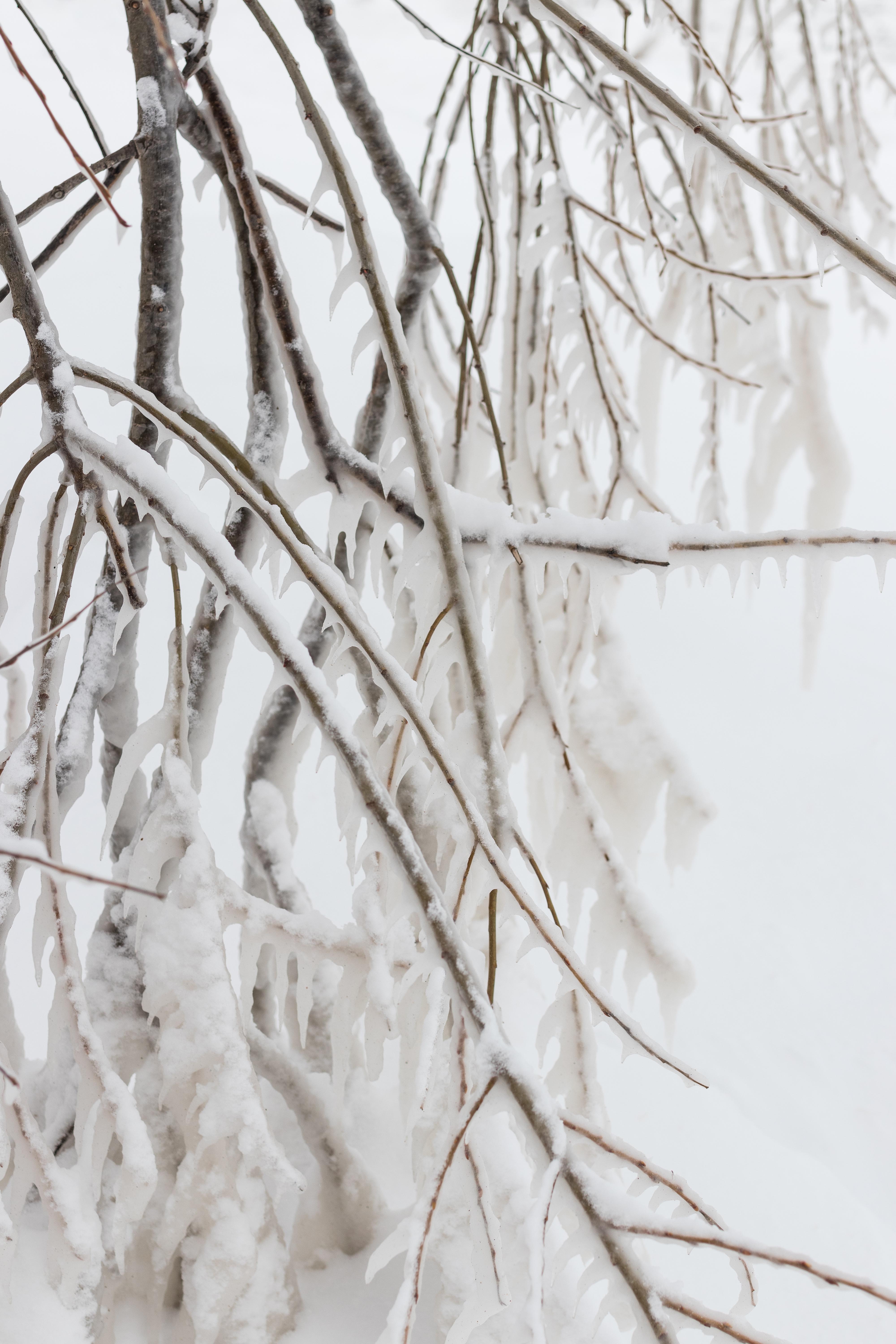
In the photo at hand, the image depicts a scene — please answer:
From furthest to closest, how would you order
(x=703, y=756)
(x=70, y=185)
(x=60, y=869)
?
(x=703, y=756) → (x=70, y=185) → (x=60, y=869)

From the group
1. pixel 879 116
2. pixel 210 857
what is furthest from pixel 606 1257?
pixel 879 116

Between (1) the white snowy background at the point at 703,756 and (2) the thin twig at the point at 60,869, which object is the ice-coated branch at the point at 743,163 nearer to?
(2) the thin twig at the point at 60,869

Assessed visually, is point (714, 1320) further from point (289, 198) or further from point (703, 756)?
point (703, 756)

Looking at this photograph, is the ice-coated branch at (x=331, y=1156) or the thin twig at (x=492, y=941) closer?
the thin twig at (x=492, y=941)

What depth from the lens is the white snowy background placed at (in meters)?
0.57

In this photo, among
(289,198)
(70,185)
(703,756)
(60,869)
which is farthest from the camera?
(703,756)

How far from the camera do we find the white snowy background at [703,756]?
567mm

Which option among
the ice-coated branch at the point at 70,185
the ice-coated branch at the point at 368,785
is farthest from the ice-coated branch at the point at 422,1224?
the ice-coated branch at the point at 70,185

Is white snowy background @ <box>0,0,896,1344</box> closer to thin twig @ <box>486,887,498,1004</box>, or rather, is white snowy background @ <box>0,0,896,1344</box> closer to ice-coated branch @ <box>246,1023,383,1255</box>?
ice-coated branch @ <box>246,1023,383,1255</box>

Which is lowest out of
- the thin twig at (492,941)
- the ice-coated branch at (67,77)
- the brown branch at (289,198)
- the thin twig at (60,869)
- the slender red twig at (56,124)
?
the thin twig at (60,869)

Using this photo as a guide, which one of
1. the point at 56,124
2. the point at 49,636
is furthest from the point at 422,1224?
the point at 56,124

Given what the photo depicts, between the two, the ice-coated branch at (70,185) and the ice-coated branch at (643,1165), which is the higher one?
the ice-coated branch at (70,185)

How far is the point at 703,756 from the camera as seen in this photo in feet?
3.58

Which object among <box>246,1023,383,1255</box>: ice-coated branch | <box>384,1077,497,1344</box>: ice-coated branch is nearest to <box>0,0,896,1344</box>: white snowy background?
<box>246,1023,383,1255</box>: ice-coated branch
